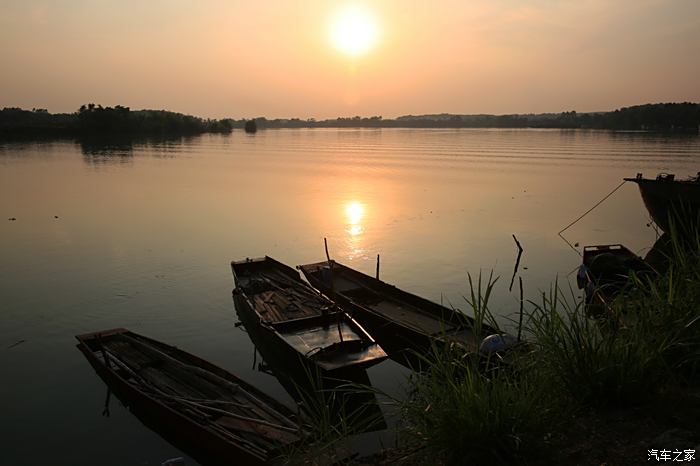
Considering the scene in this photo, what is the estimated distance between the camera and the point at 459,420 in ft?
15.3

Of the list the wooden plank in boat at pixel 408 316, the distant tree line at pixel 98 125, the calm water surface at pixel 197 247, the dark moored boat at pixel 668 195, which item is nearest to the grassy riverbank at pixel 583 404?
the calm water surface at pixel 197 247

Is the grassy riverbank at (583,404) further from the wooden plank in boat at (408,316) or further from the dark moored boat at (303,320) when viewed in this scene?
the wooden plank in boat at (408,316)

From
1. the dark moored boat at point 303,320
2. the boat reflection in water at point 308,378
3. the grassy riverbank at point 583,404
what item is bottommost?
the boat reflection in water at point 308,378

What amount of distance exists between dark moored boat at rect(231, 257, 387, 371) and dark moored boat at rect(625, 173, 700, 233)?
2153 centimetres

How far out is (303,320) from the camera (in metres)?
13.7

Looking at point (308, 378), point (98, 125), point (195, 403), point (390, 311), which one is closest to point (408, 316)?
point (390, 311)

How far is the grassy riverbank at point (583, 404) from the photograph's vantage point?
177 inches

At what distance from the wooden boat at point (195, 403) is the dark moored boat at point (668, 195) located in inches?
1013

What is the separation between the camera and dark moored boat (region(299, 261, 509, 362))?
13.9 m

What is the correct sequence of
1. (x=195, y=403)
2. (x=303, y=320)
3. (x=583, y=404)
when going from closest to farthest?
(x=583, y=404) → (x=195, y=403) → (x=303, y=320)

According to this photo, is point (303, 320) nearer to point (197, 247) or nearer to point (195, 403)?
point (195, 403)

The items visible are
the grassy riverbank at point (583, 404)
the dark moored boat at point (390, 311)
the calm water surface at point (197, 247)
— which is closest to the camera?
the grassy riverbank at point (583, 404)

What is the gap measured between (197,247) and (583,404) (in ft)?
78.5

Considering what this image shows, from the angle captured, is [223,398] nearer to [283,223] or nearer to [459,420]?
[459,420]
